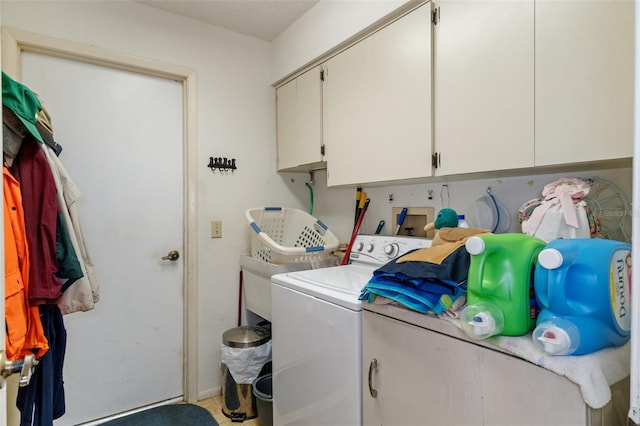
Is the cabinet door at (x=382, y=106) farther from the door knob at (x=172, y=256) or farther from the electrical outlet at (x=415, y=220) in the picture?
the door knob at (x=172, y=256)

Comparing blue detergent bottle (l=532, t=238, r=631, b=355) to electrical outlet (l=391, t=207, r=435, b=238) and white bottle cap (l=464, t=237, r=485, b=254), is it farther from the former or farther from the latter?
electrical outlet (l=391, t=207, r=435, b=238)

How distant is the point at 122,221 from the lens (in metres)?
2.11

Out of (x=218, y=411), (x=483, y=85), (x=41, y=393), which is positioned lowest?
(x=218, y=411)

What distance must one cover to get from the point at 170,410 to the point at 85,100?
6.12 ft

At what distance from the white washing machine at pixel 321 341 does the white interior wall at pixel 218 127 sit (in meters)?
0.77

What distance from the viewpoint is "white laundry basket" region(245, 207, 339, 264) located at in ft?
6.83

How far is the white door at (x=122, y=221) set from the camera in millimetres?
1972

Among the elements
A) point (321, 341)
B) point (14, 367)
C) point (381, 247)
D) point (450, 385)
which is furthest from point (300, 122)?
point (14, 367)

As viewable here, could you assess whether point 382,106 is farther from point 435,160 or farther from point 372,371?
point 372,371

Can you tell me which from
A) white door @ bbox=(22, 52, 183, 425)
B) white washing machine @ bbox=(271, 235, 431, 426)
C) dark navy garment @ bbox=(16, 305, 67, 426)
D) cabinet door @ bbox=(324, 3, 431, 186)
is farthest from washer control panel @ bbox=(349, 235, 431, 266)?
dark navy garment @ bbox=(16, 305, 67, 426)

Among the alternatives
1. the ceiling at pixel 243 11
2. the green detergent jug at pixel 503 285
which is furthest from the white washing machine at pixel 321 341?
the ceiling at pixel 243 11

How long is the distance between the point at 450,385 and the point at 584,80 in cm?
98

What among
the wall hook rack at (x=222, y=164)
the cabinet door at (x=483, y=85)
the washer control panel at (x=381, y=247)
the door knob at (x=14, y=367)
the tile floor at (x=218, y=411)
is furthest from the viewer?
the wall hook rack at (x=222, y=164)

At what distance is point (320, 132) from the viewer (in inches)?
85.8
